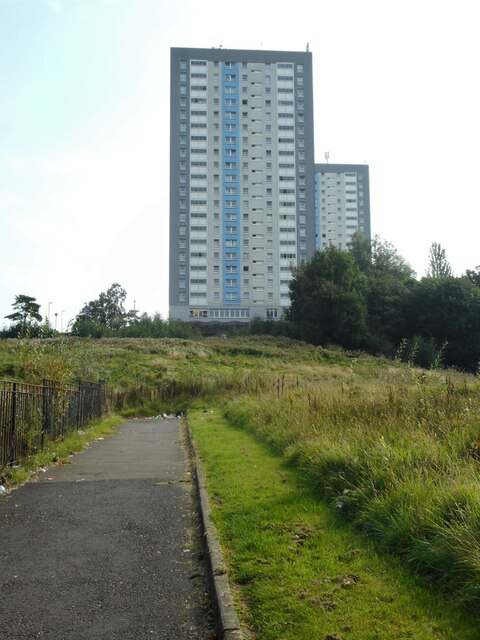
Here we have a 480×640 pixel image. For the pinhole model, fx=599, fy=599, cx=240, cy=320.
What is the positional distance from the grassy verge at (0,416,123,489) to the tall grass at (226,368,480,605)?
4.55 m

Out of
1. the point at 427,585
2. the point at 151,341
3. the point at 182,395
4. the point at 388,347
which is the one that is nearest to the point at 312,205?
the point at 388,347

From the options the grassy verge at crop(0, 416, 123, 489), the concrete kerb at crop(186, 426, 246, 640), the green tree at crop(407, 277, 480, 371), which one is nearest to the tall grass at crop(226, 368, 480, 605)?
the concrete kerb at crop(186, 426, 246, 640)

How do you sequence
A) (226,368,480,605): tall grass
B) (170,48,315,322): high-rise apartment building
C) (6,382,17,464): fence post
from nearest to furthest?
(226,368,480,605): tall grass, (6,382,17,464): fence post, (170,48,315,322): high-rise apartment building

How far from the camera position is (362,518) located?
591cm

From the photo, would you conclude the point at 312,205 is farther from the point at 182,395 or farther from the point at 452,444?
the point at 452,444

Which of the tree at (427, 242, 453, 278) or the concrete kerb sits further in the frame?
the tree at (427, 242, 453, 278)

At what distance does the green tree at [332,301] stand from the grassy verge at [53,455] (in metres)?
Result: 51.8

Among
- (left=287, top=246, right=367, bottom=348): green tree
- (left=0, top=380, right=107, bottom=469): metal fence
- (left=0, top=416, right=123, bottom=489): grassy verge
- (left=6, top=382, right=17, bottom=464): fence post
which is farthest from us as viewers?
(left=287, top=246, right=367, bottom=348): green tree

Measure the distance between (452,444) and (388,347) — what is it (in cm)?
6453

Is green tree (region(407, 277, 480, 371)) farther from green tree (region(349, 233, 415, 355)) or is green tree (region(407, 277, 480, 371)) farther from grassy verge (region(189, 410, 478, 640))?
grassy verge (region(189, 410, 478, 640))

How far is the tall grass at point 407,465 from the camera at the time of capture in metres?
4.65

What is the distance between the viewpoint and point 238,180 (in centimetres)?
10706

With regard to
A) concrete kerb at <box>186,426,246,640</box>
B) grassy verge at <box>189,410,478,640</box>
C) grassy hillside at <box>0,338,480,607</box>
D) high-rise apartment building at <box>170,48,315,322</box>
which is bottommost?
concrete kerb at <box>186,426,246,640</box>

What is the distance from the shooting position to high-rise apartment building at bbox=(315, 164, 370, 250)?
6093 inches
